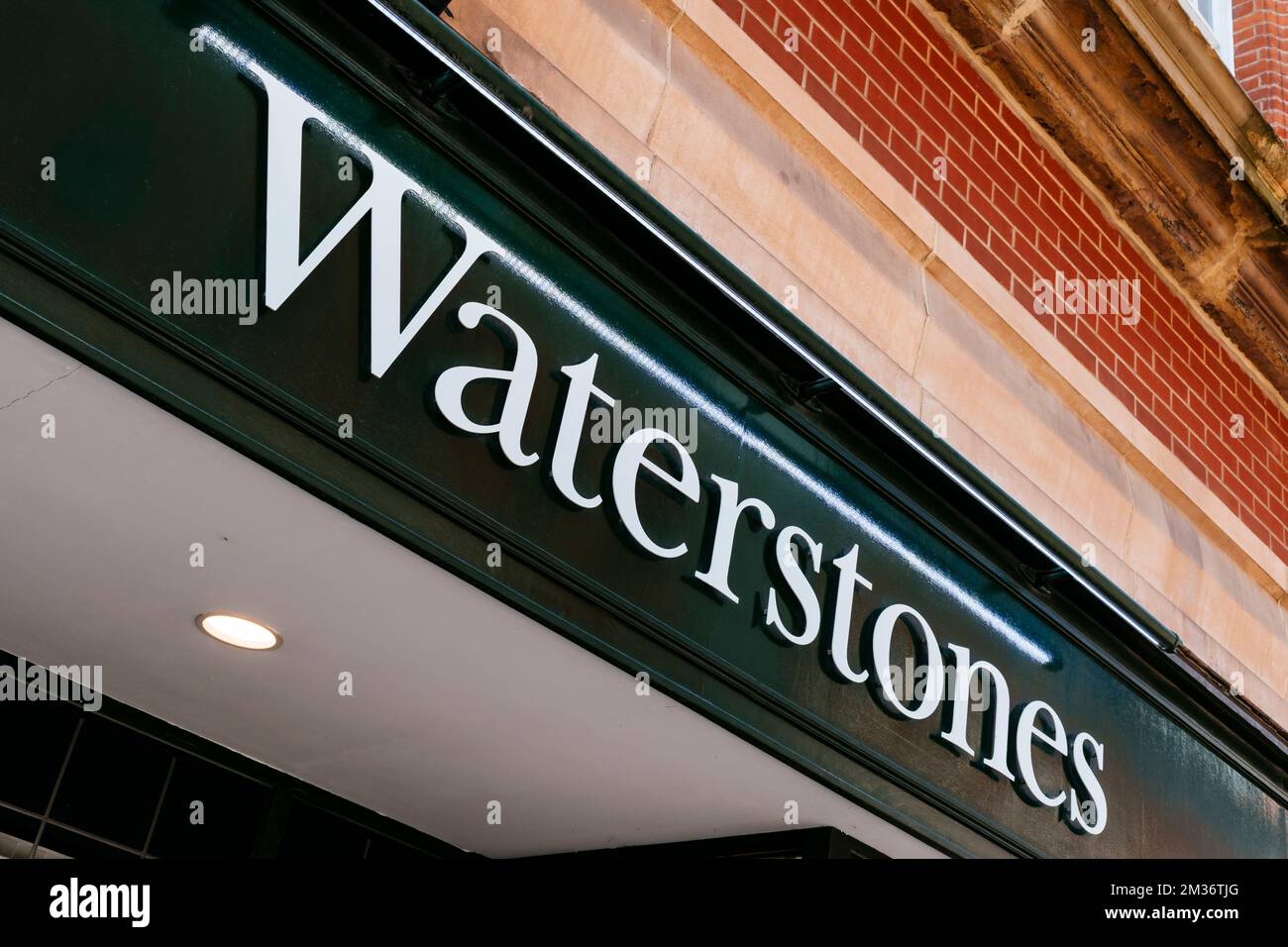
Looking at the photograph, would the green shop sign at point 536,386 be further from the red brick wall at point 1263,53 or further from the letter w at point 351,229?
the red brick wall at point 1263,53

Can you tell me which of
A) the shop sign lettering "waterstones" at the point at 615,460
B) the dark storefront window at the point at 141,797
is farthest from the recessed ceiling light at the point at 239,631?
the shop sign lettering "waterstones" at the point at 615,460

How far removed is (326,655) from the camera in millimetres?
3432

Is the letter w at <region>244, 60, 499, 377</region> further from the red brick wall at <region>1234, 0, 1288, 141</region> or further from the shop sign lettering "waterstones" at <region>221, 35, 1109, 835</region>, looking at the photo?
the red brick wall at <region>1234, 0, 1288, 141</region>

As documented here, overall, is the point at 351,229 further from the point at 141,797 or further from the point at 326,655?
the point at 141,797

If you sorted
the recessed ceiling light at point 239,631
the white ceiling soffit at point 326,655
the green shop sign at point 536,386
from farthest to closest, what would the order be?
the recessed ceiling light at point 239,631, the white ceiling soffit at point 326,655, the green shop sign at point 536,386

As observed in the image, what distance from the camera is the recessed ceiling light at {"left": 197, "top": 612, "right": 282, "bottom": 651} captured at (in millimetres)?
3334

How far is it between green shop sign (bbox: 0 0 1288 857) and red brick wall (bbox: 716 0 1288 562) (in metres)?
1.15

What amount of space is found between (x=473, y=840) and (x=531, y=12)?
2.38 m

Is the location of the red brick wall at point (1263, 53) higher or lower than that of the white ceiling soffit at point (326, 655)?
higher

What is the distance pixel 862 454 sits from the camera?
4215 millimetres

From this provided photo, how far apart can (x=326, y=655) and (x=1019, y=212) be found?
331 centimetres

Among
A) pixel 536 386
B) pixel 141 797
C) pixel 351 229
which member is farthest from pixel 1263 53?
pixel 141 797

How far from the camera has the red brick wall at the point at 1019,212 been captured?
15.4 feet

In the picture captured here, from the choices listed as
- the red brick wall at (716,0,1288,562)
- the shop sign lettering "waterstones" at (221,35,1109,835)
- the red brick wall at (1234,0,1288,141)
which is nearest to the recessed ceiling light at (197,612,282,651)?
the shop sign lettering "waterstones" at (221,35,1109,835)
